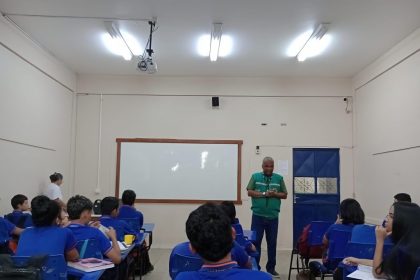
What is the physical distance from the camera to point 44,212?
8.76 ft

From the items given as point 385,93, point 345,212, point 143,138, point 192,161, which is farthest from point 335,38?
point 143,138

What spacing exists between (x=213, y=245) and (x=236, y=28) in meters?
4.38

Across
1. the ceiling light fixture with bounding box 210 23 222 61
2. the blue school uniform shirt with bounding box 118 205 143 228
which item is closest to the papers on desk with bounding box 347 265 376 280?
the blue school uniform shirt with bounding box 118 205 143 228

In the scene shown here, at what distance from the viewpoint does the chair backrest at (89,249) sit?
9.29 ft

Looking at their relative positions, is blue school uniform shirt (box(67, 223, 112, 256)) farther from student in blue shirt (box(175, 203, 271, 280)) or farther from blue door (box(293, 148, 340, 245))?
blue door (box(293, 148, 340, 245))

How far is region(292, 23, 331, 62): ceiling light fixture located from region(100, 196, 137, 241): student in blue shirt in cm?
342

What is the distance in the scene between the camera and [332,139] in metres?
7.83

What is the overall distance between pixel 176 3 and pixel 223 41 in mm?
1413

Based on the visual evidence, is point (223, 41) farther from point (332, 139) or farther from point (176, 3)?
point (332, 139)

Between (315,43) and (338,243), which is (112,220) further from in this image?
(315,43)

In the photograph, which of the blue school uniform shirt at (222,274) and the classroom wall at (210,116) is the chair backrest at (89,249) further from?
the classroom wall at (210,116)

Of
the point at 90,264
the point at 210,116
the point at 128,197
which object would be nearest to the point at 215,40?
the point at 210,116

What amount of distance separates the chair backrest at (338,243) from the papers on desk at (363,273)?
98 cm

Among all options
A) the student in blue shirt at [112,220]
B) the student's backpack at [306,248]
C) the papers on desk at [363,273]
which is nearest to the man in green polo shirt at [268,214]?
the student's backpack at [306,248]
